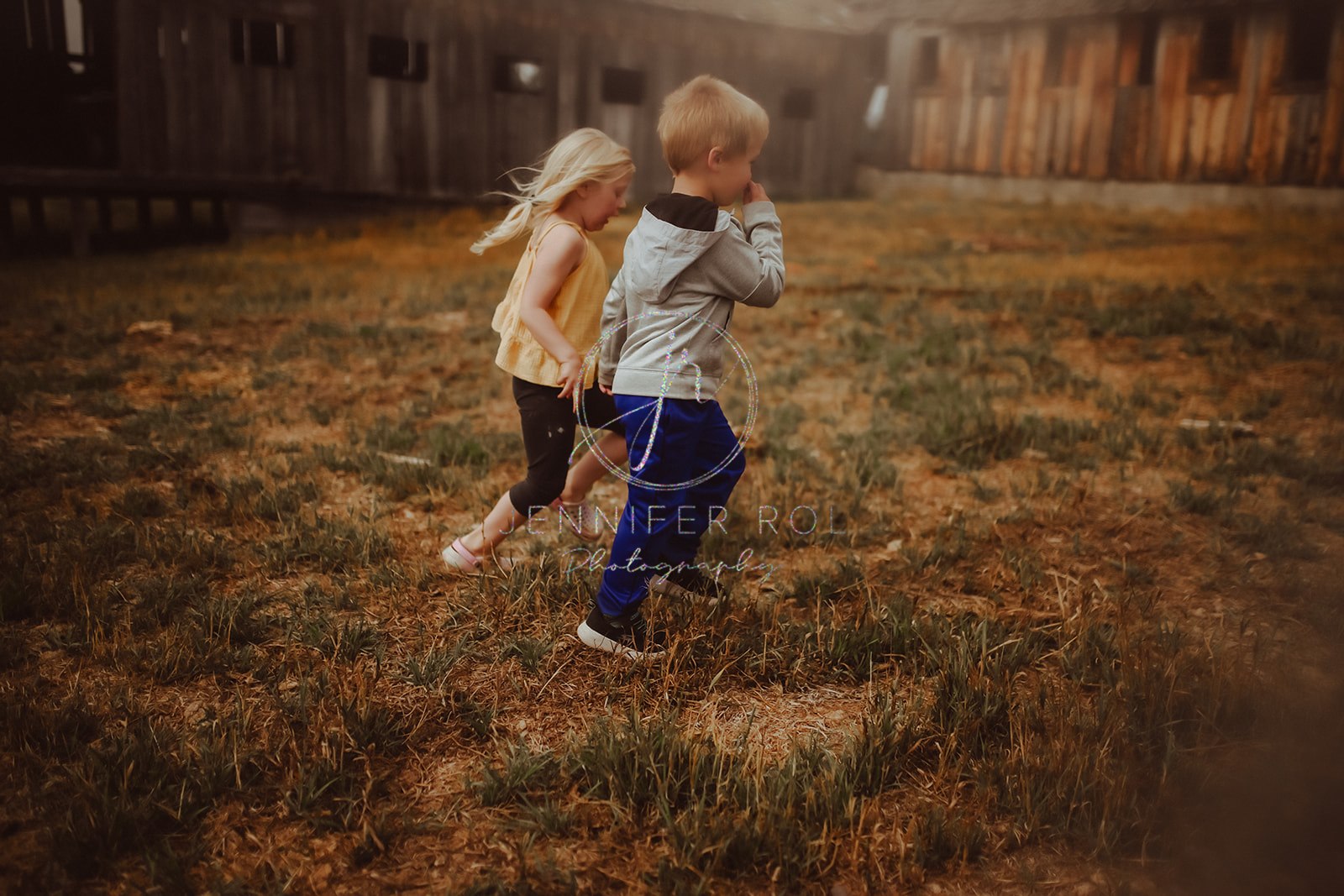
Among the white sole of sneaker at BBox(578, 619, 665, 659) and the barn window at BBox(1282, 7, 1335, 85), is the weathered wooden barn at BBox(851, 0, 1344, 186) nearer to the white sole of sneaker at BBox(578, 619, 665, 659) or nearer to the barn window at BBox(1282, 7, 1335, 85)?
the barn window at BBox(1282, 7, 1335, 85)

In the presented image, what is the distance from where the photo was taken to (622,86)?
15.8 m

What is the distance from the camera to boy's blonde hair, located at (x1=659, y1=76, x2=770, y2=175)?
101 inches

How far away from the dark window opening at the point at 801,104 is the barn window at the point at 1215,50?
21.0 feet

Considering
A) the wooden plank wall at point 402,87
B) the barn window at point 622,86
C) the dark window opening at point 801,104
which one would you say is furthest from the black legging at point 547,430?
the dark window opening at point 801,104

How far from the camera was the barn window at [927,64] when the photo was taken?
61.0 ft

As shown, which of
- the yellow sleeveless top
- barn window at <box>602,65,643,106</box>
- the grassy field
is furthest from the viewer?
barn window at <box>602,65,643,106</box>

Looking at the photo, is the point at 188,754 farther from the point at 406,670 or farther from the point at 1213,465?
the point at 1213,465

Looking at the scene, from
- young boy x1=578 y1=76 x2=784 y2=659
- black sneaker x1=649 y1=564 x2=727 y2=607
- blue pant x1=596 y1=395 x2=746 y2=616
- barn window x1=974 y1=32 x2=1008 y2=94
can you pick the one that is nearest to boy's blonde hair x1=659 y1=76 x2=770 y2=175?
young boy x1=578 y1=76 x2=784 y2=659

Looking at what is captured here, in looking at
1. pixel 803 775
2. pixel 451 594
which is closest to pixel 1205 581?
pixel 803 775

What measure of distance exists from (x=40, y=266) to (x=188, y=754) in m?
9.99

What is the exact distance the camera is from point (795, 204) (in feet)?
55.9

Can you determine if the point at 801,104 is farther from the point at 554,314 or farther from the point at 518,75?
the point at 554,314

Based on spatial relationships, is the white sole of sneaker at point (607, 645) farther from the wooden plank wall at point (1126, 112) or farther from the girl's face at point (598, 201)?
the wooden plank wall at point (1126, 112)

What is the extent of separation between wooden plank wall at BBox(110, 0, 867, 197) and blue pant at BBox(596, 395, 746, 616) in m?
11.6
